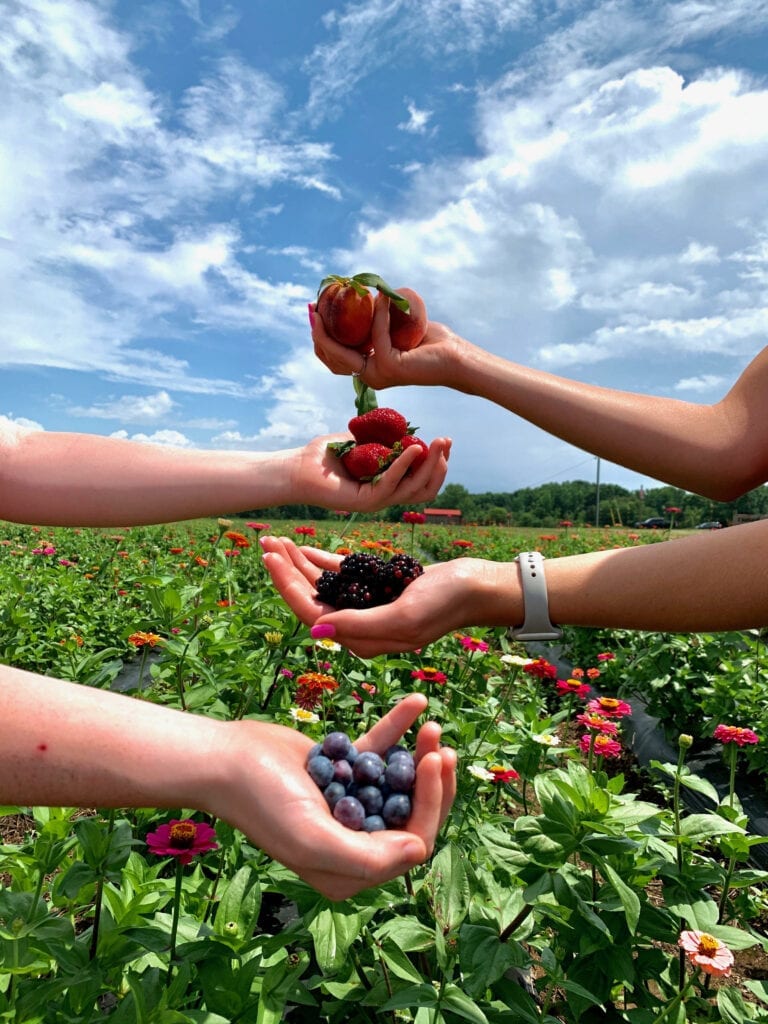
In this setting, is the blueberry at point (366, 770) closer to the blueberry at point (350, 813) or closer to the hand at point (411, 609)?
the blueberry at point (350, 813)

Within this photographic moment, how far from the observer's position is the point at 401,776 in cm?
116

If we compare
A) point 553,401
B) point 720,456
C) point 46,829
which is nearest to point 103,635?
point 46,829

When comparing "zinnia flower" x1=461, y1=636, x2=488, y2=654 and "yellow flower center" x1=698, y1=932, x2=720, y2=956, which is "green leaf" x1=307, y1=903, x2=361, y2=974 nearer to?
"yellow flower center" x1=698, y1=932, x2=720, y2=956

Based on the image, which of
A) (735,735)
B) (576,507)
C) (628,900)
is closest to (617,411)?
(735,735)

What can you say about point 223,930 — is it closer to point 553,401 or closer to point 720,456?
point 553,401

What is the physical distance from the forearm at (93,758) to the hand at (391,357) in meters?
1.34

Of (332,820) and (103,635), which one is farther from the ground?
(332,820)

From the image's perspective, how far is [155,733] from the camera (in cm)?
106

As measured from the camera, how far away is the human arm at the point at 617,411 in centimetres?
208

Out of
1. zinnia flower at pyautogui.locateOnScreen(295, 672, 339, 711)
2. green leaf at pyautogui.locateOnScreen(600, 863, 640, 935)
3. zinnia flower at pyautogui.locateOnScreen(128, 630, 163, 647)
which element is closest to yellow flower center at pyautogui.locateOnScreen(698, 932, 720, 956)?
green leaf at pyautogui.locateOnScreen(600, 863, 640, 935)

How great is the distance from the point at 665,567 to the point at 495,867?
91 centimetres

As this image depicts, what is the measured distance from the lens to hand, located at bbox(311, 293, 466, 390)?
2129mm

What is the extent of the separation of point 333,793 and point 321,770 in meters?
0.04

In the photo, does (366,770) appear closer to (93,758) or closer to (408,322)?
(93,758)
